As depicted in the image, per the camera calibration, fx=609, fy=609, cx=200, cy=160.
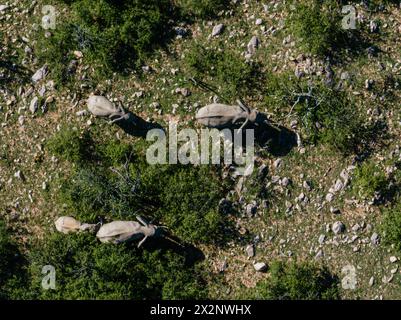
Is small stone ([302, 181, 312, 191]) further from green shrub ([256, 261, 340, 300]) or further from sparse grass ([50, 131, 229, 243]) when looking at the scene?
sparse grass ([50, 131, 229, 243])

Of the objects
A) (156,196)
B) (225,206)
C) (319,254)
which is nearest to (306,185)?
(319,254)

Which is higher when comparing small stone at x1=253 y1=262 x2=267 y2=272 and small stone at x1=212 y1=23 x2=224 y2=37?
→ small stone at x1=212 y1=23 x2=224 y2=37

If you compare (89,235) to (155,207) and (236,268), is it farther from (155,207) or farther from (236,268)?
(236,268)

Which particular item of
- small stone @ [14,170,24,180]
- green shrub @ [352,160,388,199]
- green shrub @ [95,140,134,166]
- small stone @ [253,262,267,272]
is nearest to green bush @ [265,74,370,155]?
green shrub @ [352,160,388,199]

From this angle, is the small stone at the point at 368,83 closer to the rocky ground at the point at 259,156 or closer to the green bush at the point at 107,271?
the rocky ground at the point at 259,156

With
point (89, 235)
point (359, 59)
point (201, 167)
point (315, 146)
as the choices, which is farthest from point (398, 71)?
point (89, 235)

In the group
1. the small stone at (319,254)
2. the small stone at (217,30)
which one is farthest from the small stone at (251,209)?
the small stone at (217,30)
